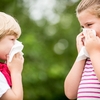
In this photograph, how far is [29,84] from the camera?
40.3 ft

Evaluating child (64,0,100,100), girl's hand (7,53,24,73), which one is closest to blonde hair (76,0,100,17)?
child (64,0,100,100)

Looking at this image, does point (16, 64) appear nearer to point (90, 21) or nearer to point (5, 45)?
point (5, 45)

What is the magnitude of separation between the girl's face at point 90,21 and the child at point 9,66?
67cm

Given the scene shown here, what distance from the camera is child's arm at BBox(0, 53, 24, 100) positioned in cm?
421

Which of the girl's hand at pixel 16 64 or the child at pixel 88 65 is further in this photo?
the girl's hand at pixel 16 64

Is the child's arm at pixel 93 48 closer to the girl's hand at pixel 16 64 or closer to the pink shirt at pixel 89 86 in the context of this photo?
the pink shirt at pixel 89 86

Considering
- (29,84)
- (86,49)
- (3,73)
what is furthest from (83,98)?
(29,84)

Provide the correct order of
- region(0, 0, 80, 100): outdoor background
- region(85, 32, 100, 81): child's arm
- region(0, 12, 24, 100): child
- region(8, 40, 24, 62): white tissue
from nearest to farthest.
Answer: region(85, 32, 100, 81): child's arm → region(0, 12, 24, 100): child → region(8, 40, 24, 62): white tissue → region(0, 0, 80, 100): outdoor background

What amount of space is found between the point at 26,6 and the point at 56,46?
157 centimetres

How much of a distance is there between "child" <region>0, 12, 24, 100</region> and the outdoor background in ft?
24.6

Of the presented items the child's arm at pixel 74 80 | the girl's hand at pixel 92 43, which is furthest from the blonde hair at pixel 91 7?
the child's arm at pixel 74 80

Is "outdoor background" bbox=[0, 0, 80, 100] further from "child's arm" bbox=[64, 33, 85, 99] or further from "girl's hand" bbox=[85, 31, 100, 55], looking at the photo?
"girl's hand" bbox=[85, 31, 100, 55]

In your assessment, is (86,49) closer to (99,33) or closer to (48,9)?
(99,33)

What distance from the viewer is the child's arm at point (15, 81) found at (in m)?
4.21
